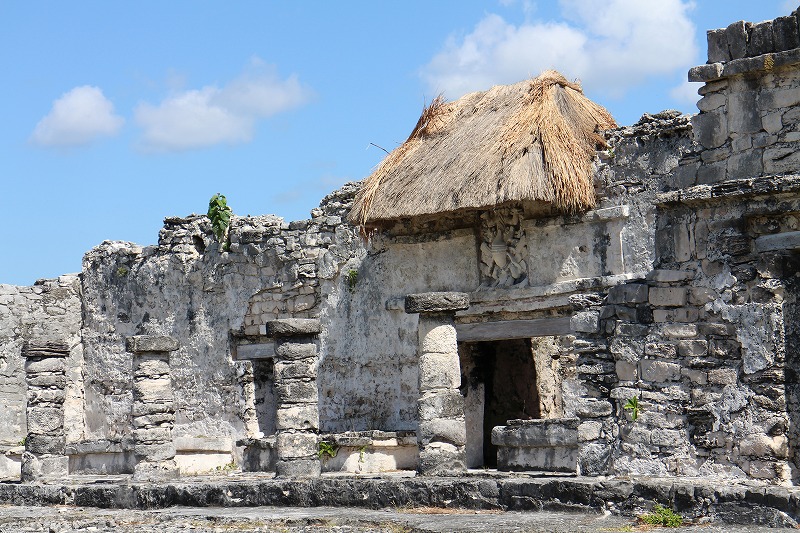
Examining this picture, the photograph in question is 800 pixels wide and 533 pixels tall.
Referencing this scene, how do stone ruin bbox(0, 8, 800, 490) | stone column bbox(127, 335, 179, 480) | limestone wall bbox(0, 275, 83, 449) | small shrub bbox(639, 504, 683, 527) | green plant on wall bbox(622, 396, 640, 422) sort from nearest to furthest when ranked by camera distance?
small shrub bbox(639, 504, 683, 527) < stone ruin bbox(0, 8, 800, 490) < green plant on wall bbox(622, 396, 640, 422) < stone column bbox(127, 335, 179, 480) < limestone wall bbox(0, 275, 83, 449)

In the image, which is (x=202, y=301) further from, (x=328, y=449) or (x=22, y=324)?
(x=328, y=449)

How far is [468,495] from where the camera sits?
9688mm

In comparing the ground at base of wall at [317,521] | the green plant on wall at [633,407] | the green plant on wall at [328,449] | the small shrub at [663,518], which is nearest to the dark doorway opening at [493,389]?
the green plant on wall at [328,449]

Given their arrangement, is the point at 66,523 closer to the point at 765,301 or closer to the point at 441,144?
the point at 765,301

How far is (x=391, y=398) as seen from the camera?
48.8 feet

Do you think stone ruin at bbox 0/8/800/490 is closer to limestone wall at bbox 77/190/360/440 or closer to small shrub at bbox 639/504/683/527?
limestone wall at bbox 77/190/360/440

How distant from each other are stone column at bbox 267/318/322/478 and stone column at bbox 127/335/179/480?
6.09 ft

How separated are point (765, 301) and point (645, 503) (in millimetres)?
1758

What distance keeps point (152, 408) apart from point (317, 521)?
15.4 ft

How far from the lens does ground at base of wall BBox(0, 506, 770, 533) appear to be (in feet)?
27.1

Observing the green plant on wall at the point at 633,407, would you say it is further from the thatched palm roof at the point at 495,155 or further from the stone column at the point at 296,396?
the thatched palm roof at the point at 495,155

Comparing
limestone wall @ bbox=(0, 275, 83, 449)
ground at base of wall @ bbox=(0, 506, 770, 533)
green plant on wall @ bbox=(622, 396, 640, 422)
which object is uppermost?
limestone wall @ bbox=(0, 275, 83, 449)

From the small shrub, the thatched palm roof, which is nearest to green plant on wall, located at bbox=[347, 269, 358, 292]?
the thatched palm roof

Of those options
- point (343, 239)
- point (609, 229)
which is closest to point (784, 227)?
point (609, 229)
